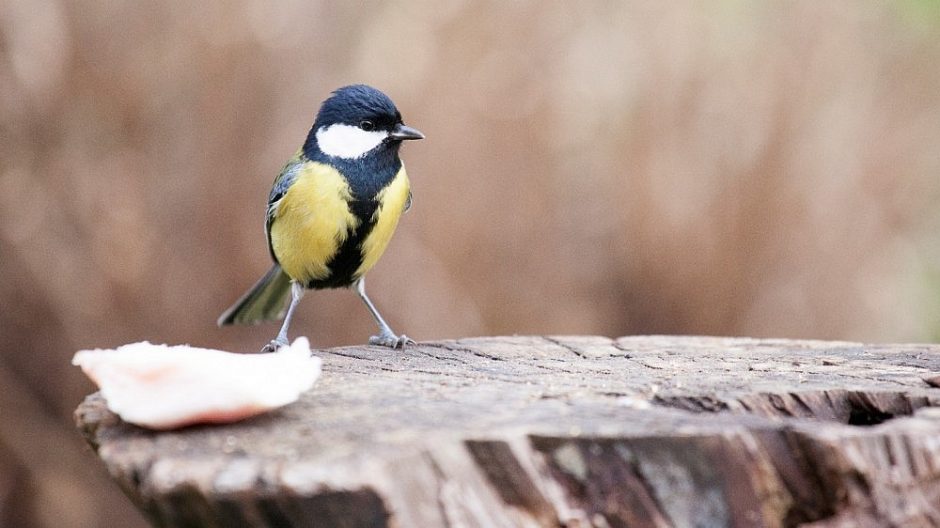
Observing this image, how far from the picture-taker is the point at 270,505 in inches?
64.1

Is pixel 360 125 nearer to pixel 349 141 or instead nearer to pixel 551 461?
pixel 349 141

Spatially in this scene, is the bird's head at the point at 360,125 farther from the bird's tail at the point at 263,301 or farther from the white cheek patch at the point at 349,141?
the bird's tail at the point at 263,301

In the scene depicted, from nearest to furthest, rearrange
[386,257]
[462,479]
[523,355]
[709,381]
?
[462,479] → [709,381] → [523,355] → [386,257]

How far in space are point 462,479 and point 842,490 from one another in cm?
62

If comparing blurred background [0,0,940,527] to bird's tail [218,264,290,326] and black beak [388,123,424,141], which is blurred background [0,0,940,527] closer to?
bird's tail [218,264,290,326]

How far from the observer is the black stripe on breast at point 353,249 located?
3701 millimetres

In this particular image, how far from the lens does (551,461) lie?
1.76 meters

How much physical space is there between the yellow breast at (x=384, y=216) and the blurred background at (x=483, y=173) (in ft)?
4.59

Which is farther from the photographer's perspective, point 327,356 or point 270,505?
point 327,356

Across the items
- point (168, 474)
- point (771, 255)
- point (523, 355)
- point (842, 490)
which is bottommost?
point (771, 255)

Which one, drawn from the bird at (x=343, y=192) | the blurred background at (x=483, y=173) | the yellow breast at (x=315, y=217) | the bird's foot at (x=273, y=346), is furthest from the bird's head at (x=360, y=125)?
the blurred background at (x=483, y=173)

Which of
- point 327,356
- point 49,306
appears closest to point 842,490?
point 327,356

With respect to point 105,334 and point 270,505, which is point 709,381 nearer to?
point 270,505

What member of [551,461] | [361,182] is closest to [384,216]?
[361,182]
